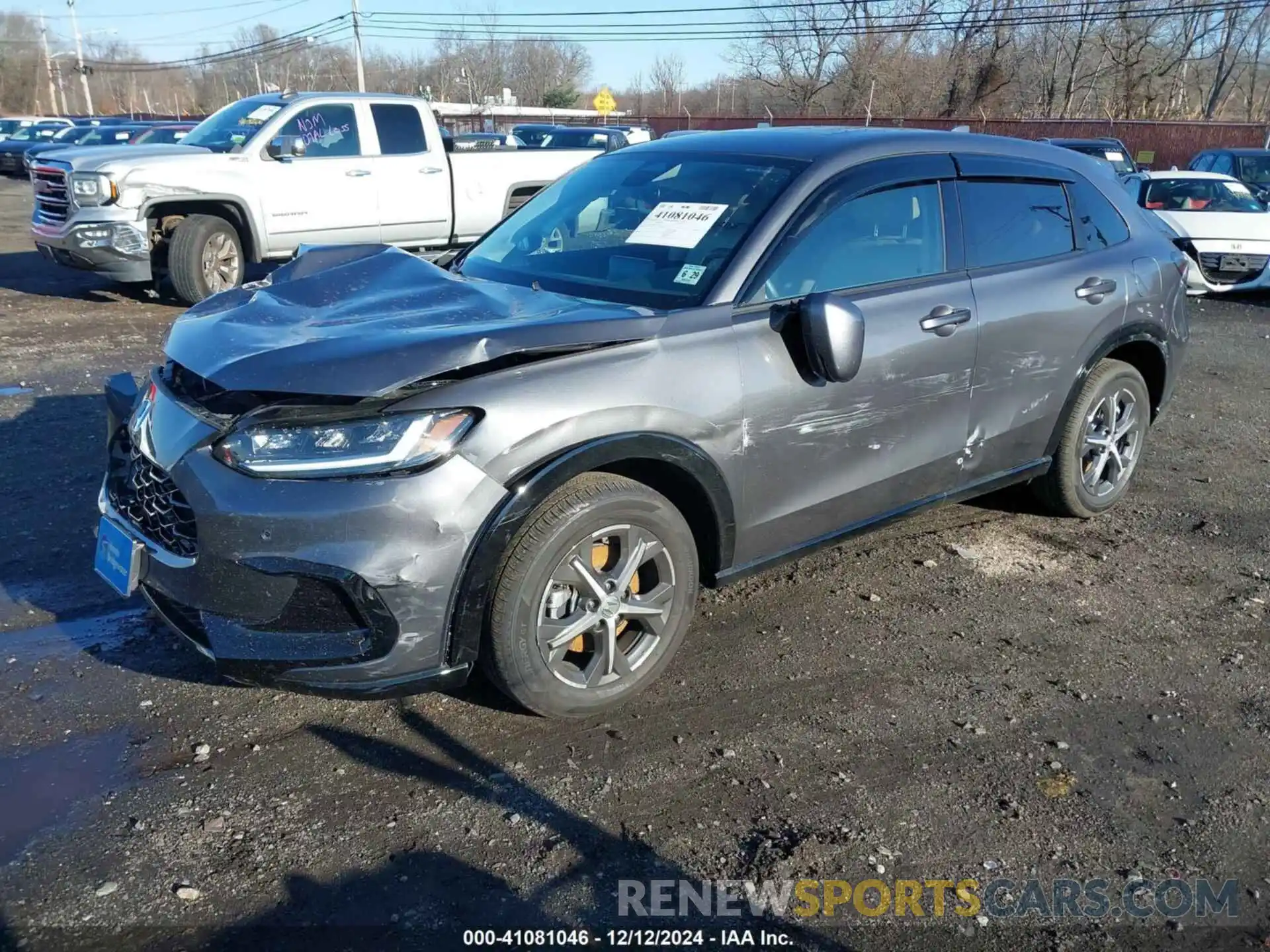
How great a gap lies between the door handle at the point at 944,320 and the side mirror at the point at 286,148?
777 centimetres

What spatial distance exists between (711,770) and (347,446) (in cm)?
142

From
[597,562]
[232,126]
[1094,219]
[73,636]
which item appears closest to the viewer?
[597,562]

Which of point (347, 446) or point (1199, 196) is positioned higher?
point (1199, 196)

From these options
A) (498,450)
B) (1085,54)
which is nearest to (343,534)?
(498,450)

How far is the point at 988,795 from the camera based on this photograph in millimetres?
2893

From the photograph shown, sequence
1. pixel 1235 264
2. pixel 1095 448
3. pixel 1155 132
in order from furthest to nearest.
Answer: pixel 1155 132
pixel 1235 264
pixel 1095 448

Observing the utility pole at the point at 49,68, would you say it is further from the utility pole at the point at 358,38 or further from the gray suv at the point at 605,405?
the gray suv at the point at 605,405

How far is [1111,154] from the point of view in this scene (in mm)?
18500

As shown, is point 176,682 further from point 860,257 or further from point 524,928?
point 860,257

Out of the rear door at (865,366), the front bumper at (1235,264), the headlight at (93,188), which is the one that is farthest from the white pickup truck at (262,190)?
Answer: the front bumper at (1235,264)

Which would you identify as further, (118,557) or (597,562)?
(597,562)

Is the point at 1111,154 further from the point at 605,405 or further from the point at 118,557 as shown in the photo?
the point at 118,557

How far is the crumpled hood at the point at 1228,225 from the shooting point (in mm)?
12023

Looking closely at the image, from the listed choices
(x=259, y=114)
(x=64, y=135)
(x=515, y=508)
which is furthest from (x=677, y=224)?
(x=64, y=135)
